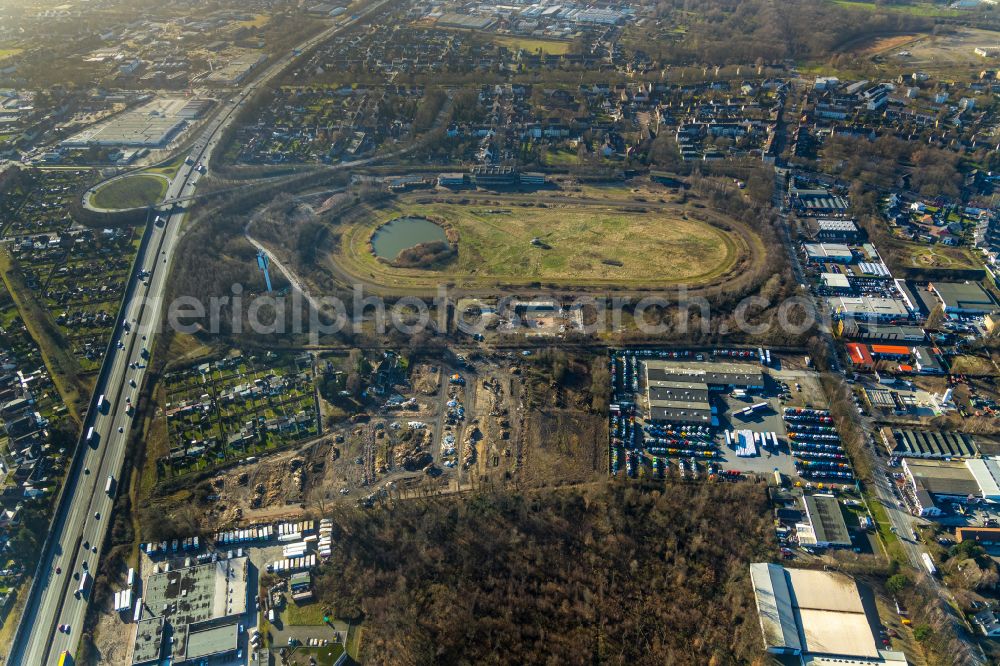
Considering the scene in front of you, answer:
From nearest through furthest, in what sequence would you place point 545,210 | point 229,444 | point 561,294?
A: point 229,444 < point 561,294 < point 545,210

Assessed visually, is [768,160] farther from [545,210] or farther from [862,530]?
[862,530]

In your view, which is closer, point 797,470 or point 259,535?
point 259,535

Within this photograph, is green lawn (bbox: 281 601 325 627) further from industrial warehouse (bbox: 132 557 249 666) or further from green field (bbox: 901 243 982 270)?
green field (bbox: 901 243 982 270)

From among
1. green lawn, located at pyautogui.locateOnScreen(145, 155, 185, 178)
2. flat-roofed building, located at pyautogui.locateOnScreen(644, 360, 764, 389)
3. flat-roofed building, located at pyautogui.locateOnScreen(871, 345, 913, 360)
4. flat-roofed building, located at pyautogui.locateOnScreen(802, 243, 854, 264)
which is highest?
green lawn, located at pyautogui.locateOnScreen(145, 155, 185, 178)

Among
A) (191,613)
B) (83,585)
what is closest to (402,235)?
(191,613)

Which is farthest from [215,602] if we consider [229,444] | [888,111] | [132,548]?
[888,111]

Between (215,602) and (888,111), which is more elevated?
(888,111)

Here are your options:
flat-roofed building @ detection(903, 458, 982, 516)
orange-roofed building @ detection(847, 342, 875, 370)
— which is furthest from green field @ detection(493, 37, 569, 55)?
flat-roofed building @ detection(903, 458, 982, 516)

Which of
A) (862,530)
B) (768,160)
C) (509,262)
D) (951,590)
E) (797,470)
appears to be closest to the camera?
(951,590)
